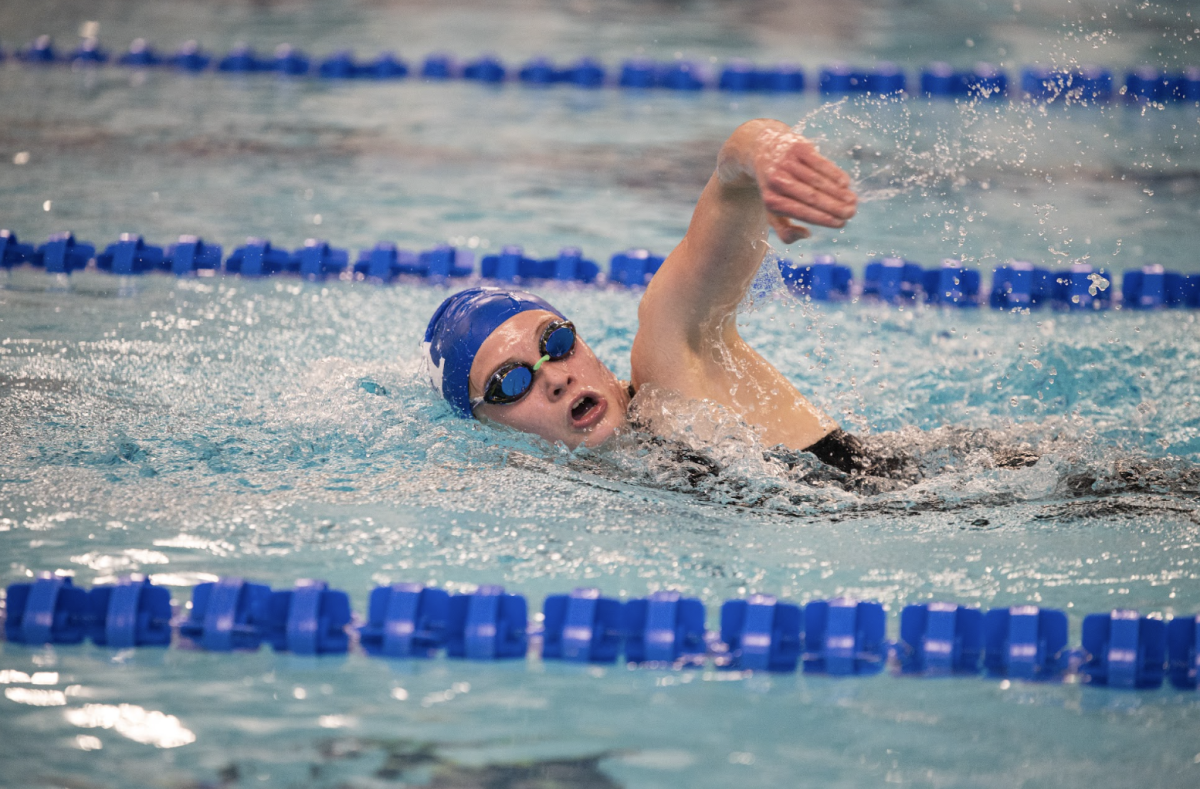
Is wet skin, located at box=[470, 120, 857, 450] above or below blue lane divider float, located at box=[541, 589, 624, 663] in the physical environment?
above

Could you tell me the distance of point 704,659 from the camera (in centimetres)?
216

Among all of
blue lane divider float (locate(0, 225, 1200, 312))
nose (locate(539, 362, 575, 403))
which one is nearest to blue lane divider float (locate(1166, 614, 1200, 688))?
nose (locate(539, 362, 575, 403))

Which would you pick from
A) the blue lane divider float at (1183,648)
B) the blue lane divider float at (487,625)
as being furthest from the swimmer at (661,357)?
the blue lane divider float at (1183,648)

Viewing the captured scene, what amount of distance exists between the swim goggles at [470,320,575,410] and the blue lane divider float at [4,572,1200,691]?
473 mm

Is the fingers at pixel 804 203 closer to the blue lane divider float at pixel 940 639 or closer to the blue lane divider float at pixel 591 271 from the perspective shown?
the blue lane divider float at pixel 940 639

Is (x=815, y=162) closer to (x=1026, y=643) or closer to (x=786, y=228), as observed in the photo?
(x=786, y=228)

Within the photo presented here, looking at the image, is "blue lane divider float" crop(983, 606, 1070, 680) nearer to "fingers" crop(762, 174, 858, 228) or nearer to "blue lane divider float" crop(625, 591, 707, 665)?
"blue lane divider float" crop(625, 591, 707, 665)

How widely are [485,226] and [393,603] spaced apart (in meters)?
2.80

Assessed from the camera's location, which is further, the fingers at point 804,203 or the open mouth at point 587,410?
the open mouth at point 587,410

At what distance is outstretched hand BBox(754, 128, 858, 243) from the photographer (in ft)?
6.27

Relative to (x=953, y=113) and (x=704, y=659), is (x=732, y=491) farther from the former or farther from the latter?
(x=953, y=113)

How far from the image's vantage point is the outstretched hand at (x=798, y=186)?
1.91m

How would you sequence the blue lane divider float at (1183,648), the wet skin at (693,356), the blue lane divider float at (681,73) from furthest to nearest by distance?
the blue lane divider float at (681,73), the wet skin at (693,356), the blue lane divider float at (1183,648)

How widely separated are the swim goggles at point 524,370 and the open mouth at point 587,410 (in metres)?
0.10
